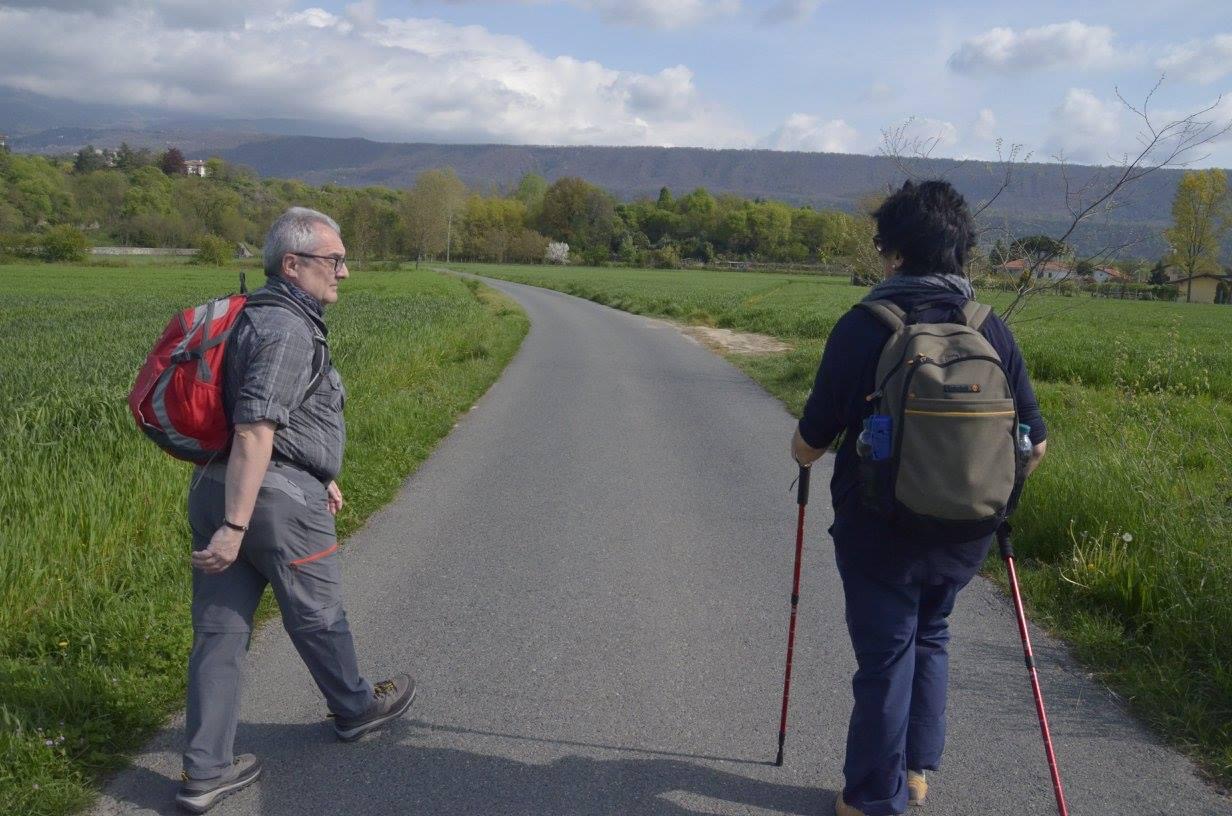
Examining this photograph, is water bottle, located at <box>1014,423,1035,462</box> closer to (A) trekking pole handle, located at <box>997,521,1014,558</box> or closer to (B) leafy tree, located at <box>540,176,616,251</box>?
(A) trekking pole handle, located at <box>997,521,1014,558</box>

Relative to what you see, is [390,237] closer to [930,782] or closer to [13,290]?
[13,290]

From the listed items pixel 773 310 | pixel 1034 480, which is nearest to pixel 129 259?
pixel 773 310

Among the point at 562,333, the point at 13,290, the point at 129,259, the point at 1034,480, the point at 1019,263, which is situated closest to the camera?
the point at 1034,480

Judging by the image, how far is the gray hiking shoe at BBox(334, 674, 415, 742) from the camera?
3416mm

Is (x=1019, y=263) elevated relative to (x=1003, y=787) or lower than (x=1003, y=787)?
elevated

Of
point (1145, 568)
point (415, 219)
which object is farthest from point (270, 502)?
point (415, 219)

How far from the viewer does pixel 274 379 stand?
2.85m

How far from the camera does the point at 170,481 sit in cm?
591

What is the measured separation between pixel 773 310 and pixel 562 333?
893cm

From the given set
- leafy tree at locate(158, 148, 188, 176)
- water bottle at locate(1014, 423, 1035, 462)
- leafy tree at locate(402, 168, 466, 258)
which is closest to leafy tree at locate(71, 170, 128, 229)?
leafy tree at locate(402, 168, 466, 258)

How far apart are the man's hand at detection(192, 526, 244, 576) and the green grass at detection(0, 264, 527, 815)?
0.86 metres

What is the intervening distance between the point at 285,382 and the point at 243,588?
762mm

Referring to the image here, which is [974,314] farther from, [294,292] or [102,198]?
[102,198]

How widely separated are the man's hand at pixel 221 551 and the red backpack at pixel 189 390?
27cm
